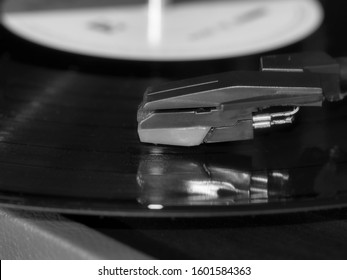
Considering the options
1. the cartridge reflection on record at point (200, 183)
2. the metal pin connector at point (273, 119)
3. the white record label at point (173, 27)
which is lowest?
the cartridge reflection on record at point (200, 183)

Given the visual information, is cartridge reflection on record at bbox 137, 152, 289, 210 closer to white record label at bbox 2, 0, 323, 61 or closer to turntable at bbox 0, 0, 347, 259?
turntable at bbox 0, 0, 347, 259

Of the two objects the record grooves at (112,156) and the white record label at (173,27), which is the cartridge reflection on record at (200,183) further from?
the white record label at (173,27)

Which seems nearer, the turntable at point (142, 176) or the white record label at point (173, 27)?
the turntable at point (142, 176)

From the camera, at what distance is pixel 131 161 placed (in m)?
0.57

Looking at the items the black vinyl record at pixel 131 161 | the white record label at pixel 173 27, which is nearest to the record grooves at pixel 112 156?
the black vinyl record at pixel 131 161

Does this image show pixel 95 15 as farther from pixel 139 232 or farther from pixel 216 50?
pixel 139 232

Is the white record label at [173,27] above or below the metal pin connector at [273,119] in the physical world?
above

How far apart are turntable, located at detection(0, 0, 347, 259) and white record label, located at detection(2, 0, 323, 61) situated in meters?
0.07

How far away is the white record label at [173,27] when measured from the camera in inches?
34.6

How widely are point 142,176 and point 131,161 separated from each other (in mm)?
26

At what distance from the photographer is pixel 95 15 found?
987mm

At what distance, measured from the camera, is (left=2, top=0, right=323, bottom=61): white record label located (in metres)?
0.88
